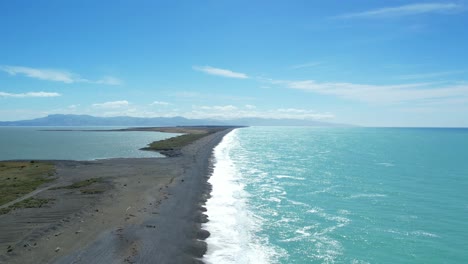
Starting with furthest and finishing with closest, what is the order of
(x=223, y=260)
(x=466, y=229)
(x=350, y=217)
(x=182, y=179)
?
(x=182, y=179), (x=350, y=217), (x=466, y=229), (x=223, y=260)

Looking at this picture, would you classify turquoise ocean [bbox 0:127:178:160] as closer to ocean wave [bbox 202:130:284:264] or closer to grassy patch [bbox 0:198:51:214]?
grassy patch [bbox 0:198:51:214]

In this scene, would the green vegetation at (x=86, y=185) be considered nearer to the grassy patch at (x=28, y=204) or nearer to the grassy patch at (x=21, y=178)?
the grassy patch at (x=21, y=178)

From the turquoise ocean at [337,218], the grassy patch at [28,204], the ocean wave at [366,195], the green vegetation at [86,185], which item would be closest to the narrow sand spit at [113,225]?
the green vegetation at [86,185]

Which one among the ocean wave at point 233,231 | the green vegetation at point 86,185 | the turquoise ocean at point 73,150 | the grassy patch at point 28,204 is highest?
the turquoise ocean at point 73,150

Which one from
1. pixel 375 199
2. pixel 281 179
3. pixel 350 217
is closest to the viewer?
pixel 350 217

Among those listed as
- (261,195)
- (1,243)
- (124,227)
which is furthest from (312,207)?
(1,243)

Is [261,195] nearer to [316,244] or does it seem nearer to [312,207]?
[312,207]
